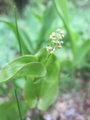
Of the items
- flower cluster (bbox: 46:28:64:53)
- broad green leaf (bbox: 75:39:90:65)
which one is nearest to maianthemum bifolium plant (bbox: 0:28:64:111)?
flower cluster (bbox: 46:28:64:53)

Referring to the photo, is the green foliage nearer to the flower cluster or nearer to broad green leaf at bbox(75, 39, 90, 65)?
the flower cluster

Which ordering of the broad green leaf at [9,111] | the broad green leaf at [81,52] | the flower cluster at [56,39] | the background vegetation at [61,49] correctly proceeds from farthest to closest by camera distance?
the broad green leaf at [81,52], the background vegetation at [61,49], the broad green leaf at [9,111], the flower cluster at [56,39]

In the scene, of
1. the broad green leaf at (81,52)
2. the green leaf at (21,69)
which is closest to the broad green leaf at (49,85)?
the green leaf at (21,69)

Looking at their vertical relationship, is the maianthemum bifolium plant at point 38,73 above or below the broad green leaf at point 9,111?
above

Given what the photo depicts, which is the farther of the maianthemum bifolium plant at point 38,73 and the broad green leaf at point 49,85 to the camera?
the broad green leaf at point 49,85

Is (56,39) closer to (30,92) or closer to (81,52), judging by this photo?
(30,92)

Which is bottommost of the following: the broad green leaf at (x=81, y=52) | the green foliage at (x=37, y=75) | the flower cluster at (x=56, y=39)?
the broad green leaf at (x=81, y=52)

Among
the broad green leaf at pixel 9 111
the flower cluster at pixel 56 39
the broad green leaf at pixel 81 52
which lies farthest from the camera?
the broad green leaf at pixel 81 52

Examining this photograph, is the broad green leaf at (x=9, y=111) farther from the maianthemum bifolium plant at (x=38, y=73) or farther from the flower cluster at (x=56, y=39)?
the flower cluster at (x=56, y=39)
